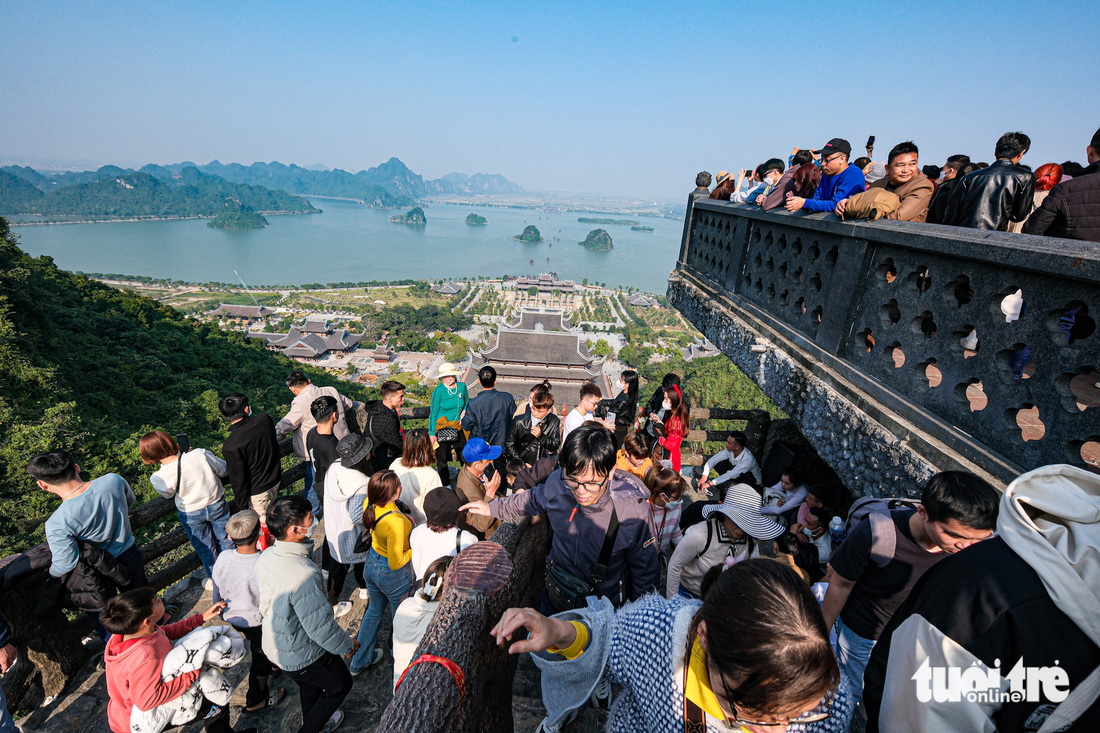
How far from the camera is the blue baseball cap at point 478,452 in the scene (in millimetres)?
2953

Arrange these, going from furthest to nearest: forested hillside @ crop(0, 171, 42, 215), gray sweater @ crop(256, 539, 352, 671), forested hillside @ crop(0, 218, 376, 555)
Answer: forested hillside @ crop(0, 171, 42, 215) → forested hillside @ crop(0, 218, 376, 555) → gray sweater @ crop(256, 539, 352, 671)

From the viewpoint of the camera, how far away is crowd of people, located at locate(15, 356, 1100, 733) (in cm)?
96

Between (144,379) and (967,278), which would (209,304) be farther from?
(967,278)

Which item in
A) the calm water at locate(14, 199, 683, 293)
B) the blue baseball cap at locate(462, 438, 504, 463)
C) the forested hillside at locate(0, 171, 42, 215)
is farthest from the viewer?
the forested hillside at locate(0, 171, 42, 215)

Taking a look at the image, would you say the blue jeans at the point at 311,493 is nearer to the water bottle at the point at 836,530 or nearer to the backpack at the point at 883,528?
the backpack at the point at 883,528

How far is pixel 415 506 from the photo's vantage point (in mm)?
2818

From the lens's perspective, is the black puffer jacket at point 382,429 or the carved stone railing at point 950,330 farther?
the black puffer jacket at point 382,429

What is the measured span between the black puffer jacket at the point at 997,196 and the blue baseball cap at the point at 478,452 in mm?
2922

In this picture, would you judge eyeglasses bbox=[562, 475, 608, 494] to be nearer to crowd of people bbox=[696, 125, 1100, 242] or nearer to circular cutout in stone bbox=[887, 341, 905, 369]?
circular cutout in stone bbox=[887, 341, 905, 369]

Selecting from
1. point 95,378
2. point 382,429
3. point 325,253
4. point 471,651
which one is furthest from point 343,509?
point 325,253

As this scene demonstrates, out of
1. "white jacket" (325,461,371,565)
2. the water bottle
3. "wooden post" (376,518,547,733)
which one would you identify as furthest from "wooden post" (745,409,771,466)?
"white jacket" (325,461,371,565)

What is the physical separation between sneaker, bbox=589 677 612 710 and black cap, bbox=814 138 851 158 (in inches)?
144

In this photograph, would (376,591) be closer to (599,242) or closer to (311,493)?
(311,493)

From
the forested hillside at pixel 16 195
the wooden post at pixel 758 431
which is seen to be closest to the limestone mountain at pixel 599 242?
the wooden post at pixel 758 431
